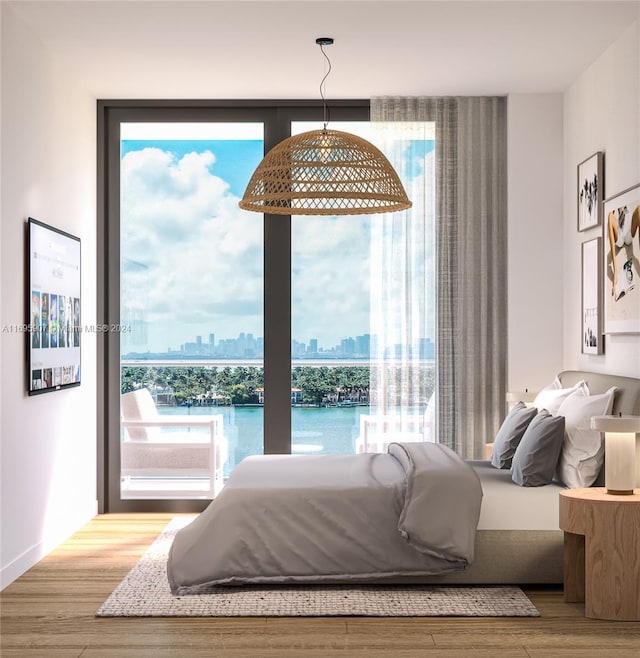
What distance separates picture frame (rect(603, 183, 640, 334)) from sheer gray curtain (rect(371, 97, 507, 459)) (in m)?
1.07

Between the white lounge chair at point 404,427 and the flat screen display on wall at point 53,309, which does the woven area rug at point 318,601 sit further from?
the white lounge chair at point 404,427

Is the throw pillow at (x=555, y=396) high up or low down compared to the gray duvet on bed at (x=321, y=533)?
up

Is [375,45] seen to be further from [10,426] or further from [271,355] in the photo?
[10,426]

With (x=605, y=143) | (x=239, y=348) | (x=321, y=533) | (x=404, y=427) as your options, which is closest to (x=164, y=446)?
(x=239, y=348)

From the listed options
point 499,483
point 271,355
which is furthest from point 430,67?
point 499,483

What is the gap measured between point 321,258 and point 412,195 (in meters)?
0.80

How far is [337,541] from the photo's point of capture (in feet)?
13.1

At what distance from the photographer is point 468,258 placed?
19.2 feet

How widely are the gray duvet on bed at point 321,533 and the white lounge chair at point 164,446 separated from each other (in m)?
1.97

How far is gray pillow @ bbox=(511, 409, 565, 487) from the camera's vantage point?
4402 millimetres

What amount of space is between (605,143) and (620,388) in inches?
61.6

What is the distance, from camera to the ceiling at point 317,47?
14.1ft

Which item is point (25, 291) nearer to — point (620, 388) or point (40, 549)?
point (40, 549)

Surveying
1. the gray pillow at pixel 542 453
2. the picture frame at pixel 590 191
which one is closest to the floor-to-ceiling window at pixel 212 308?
the picture frame at pixel 590 191
